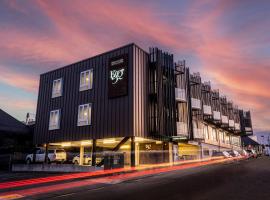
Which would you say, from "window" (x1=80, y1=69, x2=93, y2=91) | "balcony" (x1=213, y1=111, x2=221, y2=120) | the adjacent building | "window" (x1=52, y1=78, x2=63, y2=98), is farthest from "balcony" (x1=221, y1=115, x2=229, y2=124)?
"window" (x1=52, y1=78, x2=63, y2=98)

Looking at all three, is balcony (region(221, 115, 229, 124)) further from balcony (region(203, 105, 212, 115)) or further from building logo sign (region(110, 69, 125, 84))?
building logo sign (region(110, 69, 125, 84))

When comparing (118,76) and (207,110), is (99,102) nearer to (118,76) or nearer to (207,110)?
(118,76)

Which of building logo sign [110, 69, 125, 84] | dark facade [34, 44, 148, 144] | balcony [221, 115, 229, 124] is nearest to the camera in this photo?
dark facade [34, 44, 148, 144]

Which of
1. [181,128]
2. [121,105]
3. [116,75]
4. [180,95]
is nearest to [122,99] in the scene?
[121,105]

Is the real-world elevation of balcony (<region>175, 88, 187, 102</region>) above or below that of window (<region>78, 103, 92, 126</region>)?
above

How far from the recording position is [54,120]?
30.7 meters


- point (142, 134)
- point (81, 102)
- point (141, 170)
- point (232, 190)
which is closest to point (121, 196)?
point (232, 190)

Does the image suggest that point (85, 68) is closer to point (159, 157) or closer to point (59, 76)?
point (59, 76)

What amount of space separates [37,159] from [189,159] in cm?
1792

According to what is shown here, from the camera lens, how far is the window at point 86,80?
28.4 meters

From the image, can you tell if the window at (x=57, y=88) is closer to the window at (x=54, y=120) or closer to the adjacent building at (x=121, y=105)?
the adjacent building at (x=121, y=105)

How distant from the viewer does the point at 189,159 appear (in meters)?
31.8

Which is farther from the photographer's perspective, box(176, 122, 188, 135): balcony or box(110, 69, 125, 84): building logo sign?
box(176, 122, 188, 135): balcony

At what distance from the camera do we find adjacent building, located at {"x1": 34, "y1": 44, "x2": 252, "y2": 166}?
25.0 meters
